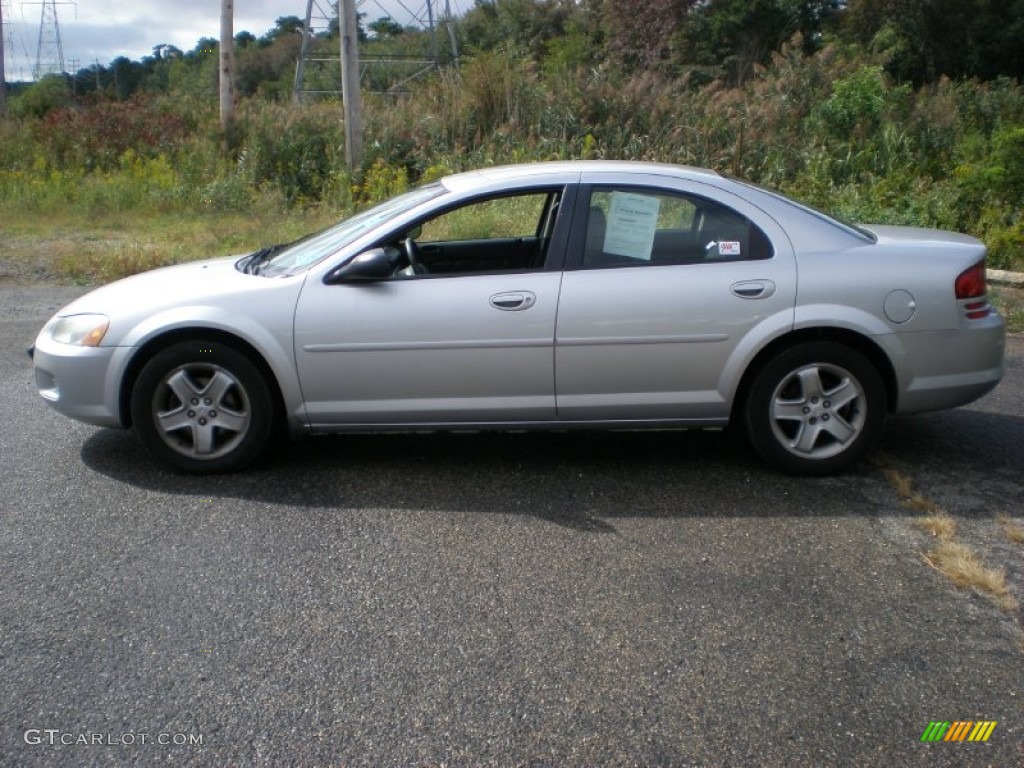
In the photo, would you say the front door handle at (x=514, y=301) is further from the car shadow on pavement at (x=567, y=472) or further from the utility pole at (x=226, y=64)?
the utility pole at (x=226, y=64)

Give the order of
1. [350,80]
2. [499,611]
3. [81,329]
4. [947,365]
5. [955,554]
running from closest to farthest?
1. [499,611]
2. [955,554]
3. [947,365]
4. [81,329]
5. [350,80]

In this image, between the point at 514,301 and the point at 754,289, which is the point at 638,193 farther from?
the point at 514,301

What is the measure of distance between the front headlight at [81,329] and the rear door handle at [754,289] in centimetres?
310

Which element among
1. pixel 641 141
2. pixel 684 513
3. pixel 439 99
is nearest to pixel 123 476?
pixel 684 513

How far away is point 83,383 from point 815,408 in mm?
3631

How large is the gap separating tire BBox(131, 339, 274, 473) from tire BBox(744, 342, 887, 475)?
8.04ft

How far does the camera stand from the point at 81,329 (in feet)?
18.0

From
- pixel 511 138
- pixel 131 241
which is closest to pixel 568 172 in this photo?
pixel 131 241

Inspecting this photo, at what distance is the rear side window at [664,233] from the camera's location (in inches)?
213

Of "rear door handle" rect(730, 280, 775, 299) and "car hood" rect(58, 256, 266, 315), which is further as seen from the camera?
"car hood" rect(58, 256, 266, 315)

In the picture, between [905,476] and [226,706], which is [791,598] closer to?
[905,476]

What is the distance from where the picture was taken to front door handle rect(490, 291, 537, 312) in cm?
529

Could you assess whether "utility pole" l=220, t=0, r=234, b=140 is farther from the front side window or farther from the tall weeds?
the front side window

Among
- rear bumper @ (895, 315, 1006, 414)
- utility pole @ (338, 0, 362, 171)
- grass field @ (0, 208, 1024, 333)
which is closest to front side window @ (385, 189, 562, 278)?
rear bumper @ (895, 315, 1006, 414)
